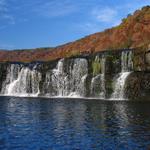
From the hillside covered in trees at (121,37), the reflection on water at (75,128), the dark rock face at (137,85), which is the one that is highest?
the hillside covered in trees at (121,37)

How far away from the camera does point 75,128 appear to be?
119 feet

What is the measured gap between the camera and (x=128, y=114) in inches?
1784

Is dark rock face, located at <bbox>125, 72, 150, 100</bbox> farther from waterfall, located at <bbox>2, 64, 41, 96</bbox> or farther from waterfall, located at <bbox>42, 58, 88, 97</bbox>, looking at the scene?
waterfall, located at <bbox>2, 64, 41, 96</bbox>

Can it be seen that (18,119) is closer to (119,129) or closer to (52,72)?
(119,129)

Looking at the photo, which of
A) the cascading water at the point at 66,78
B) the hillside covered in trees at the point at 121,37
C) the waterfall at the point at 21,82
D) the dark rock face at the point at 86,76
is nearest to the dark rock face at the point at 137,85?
the dark rock face at the point at 86,76

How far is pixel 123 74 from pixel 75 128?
1273 inches

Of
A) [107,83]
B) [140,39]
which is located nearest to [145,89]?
[107,83]

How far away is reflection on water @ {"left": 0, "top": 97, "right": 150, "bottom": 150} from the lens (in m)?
29.8

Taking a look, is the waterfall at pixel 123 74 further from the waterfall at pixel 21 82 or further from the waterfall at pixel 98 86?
the waterfall at pixel 21 82

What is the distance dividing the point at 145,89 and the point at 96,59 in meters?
12.1

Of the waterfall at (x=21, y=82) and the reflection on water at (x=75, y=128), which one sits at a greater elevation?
the waterfall at (x=21, y=82)

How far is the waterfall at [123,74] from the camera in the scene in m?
65.9

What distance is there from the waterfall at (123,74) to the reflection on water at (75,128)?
44.3 feet

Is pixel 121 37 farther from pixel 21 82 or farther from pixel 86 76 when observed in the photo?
pixel 86 76
